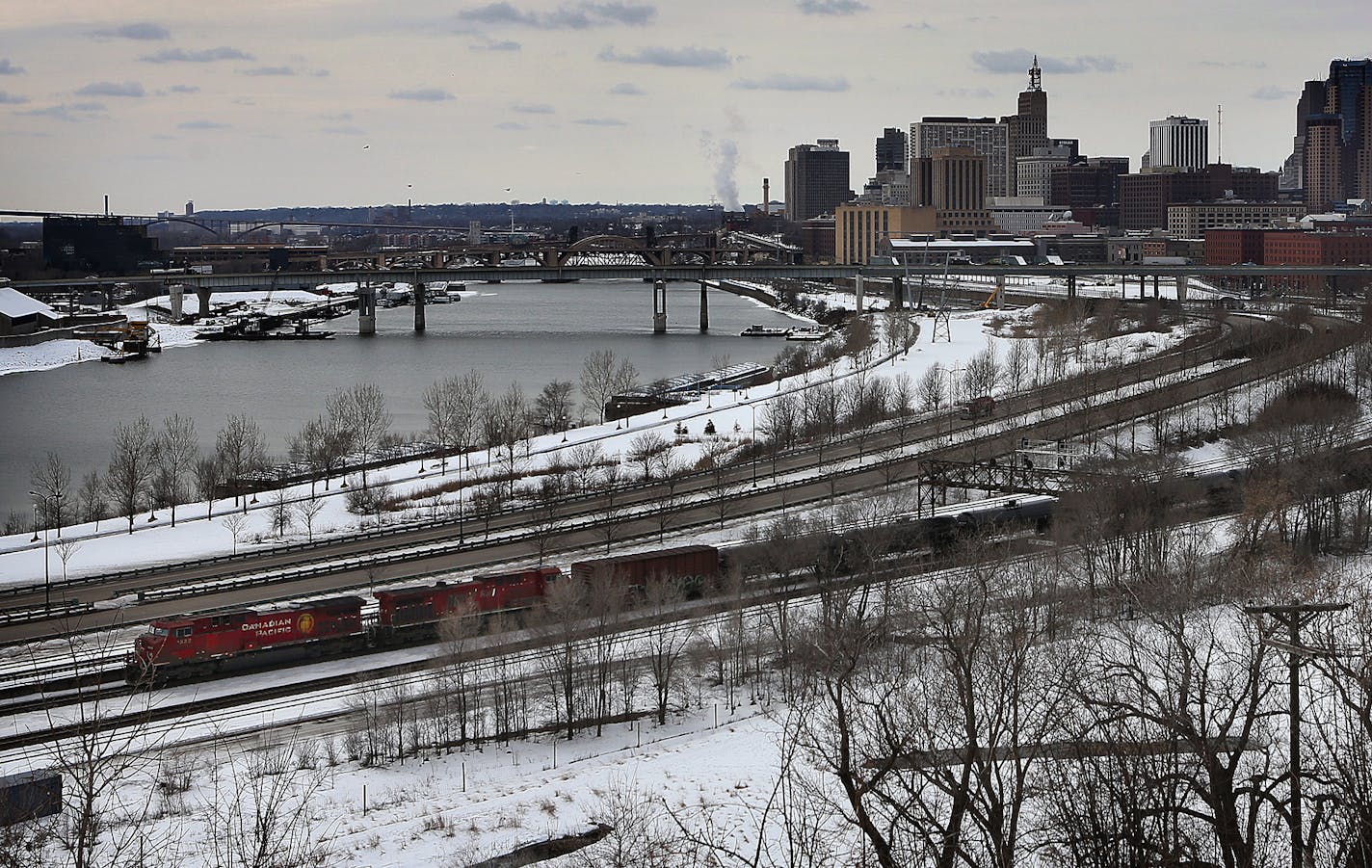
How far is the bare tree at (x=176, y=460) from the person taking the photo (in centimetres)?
2277

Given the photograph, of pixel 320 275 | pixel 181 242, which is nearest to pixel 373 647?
pixel 320 275

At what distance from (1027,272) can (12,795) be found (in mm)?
59091

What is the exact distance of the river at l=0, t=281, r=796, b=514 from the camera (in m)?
31.7

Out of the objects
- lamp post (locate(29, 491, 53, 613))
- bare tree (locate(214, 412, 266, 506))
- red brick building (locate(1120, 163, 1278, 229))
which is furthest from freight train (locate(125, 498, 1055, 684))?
red brick building (locate(1120, 163, 1278, 229))

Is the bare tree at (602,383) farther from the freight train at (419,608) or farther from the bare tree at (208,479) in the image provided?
the freight train at (419,608)

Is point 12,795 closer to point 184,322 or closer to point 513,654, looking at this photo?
point 513,654

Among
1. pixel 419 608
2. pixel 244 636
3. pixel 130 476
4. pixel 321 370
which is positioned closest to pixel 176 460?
pixel 130 476

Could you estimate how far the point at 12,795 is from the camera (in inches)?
411

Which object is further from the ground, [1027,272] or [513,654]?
[1027,272]

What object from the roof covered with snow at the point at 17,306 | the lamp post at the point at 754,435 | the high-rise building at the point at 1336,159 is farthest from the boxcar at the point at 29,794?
the high-rise building at the point at 1336,159

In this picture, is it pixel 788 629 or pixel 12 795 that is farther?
pixel 788 629

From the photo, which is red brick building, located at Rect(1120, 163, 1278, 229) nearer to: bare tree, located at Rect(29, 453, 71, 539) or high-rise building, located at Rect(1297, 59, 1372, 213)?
high-rise building, located at Rect(1297, 59, 1372, 213)

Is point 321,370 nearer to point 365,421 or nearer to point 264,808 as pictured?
point 365,421

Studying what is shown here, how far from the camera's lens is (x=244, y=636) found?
14562 mm
